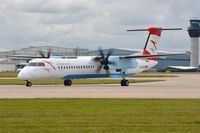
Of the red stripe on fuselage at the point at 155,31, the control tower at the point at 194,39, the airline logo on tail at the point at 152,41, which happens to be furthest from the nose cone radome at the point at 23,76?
the control tower at the point at 194,39

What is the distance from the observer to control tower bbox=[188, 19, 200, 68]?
182m

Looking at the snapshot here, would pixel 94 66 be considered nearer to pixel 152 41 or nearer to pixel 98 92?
pixel 152 41

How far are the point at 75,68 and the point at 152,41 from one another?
9380 mm

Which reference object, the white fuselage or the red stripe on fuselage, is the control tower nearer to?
the red stripe on fuselage

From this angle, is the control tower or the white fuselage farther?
the control tower

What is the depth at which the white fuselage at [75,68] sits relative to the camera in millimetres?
49625

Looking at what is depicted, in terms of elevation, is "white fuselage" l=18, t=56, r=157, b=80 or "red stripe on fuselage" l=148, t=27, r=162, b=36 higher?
"red stripe on fuselage" l=148, t=27, r=162, b=36

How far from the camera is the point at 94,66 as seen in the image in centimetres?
5419
